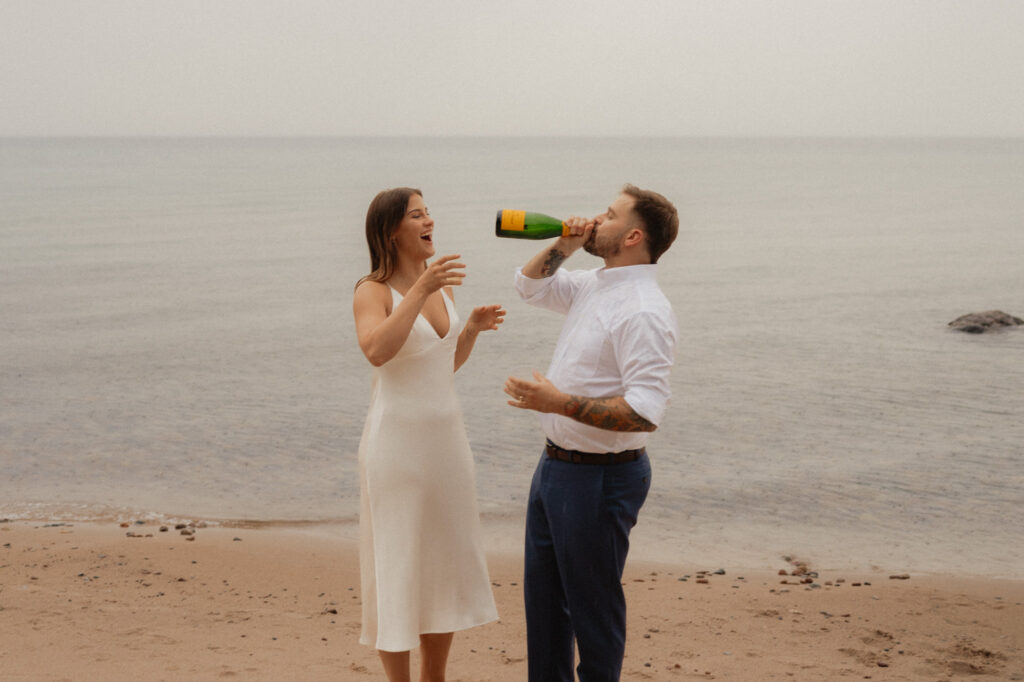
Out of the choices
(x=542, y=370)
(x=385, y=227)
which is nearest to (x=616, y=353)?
(x=385, y=227)

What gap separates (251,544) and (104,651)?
8.07 ft

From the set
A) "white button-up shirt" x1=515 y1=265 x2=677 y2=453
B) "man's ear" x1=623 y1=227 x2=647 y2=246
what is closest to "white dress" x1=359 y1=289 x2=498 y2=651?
"white button-up shirt" x1=515 y1=265 x2=677 y2=453

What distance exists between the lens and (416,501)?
4.37m

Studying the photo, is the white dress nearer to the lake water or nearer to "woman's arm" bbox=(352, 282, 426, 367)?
"woman's arm" bbox=(352, 282, 426, 367)

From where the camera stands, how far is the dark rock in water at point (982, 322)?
1894cm

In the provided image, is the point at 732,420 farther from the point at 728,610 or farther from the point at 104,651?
the point at 104,651

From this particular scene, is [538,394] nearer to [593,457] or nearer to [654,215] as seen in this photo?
[593,457]

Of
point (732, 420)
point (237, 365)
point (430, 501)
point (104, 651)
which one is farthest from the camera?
point (237, 365)

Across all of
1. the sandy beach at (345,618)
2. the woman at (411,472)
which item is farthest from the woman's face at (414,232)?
the sandy beach at (345,618)

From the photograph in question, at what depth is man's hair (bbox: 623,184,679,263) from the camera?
3.86m

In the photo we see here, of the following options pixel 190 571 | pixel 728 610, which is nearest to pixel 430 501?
pixel 728 610

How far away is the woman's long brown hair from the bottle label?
15.4 inches

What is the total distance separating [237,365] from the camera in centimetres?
1598

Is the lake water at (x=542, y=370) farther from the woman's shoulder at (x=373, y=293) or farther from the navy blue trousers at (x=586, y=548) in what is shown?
the woman's shoulder at (x=373, y=293)
